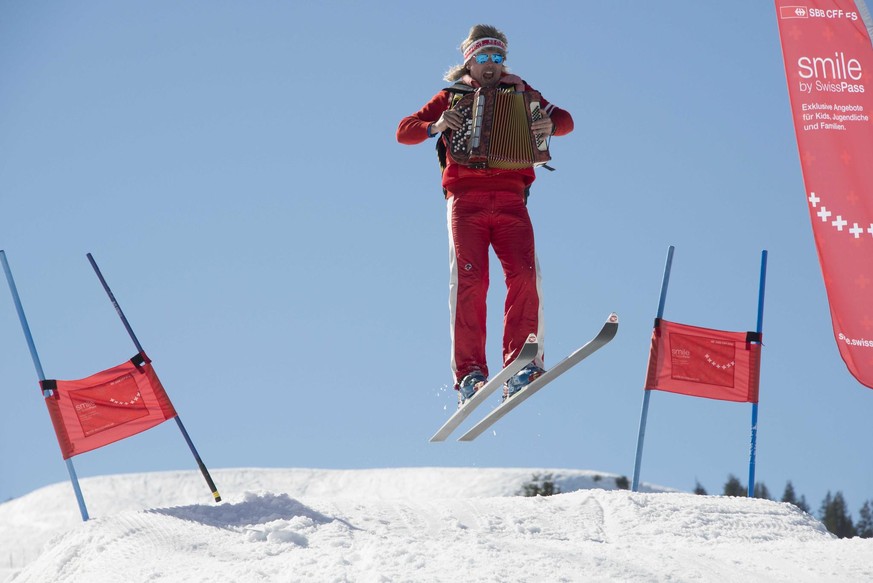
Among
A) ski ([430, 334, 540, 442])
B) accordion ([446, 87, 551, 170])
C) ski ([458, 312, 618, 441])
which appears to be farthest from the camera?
accordion ([446, 87, 551, 170])

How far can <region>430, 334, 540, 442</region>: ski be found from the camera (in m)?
8.31

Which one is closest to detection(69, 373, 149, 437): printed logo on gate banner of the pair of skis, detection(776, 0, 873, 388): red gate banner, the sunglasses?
the pair of skis

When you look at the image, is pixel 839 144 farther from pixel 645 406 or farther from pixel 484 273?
pixel 484 273

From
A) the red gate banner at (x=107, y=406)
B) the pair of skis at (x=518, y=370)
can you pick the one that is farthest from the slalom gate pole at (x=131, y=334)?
the pair of skis at (x=518, y=370)

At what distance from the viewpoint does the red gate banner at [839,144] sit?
37.2 ft

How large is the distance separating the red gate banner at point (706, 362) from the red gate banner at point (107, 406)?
4923 mm

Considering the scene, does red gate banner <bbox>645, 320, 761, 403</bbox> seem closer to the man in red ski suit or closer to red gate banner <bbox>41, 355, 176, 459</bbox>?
the man in red ski suit

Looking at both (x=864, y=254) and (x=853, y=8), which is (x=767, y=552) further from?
(x=853, y=8)

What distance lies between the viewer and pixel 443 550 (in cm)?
738

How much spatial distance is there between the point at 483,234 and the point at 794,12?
4860 millimetres

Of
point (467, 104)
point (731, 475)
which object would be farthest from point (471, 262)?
point (731, 475)

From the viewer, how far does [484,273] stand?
9.02 m

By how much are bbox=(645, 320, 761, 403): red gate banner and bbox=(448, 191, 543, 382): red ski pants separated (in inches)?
120

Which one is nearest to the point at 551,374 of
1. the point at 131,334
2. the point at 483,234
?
the point at 483,234
